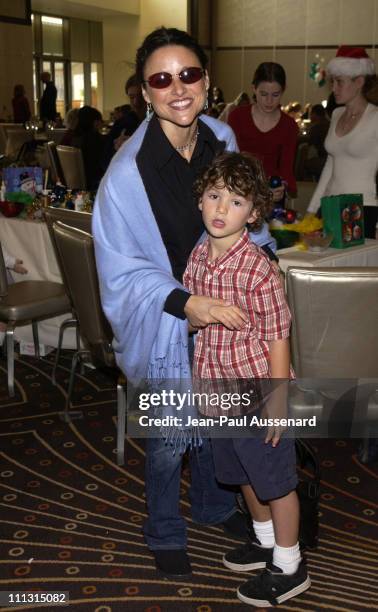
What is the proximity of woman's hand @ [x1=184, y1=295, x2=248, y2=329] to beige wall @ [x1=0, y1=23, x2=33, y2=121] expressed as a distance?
14.5 meters

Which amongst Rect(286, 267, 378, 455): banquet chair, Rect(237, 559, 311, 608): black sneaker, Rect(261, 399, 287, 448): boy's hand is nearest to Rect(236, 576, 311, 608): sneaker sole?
Rect(237, 559, 311, 608): black sneaker

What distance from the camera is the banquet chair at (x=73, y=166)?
21.3 ft

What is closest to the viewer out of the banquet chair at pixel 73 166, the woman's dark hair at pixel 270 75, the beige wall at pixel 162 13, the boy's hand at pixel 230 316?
the boy's hand at pixel 230 316

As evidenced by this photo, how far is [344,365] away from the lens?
245cm

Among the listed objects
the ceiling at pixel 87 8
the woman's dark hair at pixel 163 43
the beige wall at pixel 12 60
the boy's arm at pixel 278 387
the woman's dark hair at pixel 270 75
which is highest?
the ceiling at pixel 87 8

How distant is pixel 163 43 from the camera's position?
78.0 inches

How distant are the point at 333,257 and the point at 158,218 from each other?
4.46 ft

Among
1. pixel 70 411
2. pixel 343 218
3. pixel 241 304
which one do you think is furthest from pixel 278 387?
pixel 70 411

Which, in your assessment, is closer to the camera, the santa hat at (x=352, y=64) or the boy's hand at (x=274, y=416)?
the boy's hand at (x=274, y=416)

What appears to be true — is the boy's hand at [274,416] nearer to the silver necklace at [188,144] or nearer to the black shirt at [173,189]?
the black shirt at [173,189]

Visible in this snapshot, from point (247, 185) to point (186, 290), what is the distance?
0.30 metres

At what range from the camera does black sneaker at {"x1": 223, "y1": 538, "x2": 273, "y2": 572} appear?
7.49ft

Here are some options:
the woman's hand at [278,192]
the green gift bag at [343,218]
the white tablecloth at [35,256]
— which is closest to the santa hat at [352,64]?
the woman's hand at [278,192]

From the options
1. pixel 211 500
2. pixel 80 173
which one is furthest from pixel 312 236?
pixel 80 173
